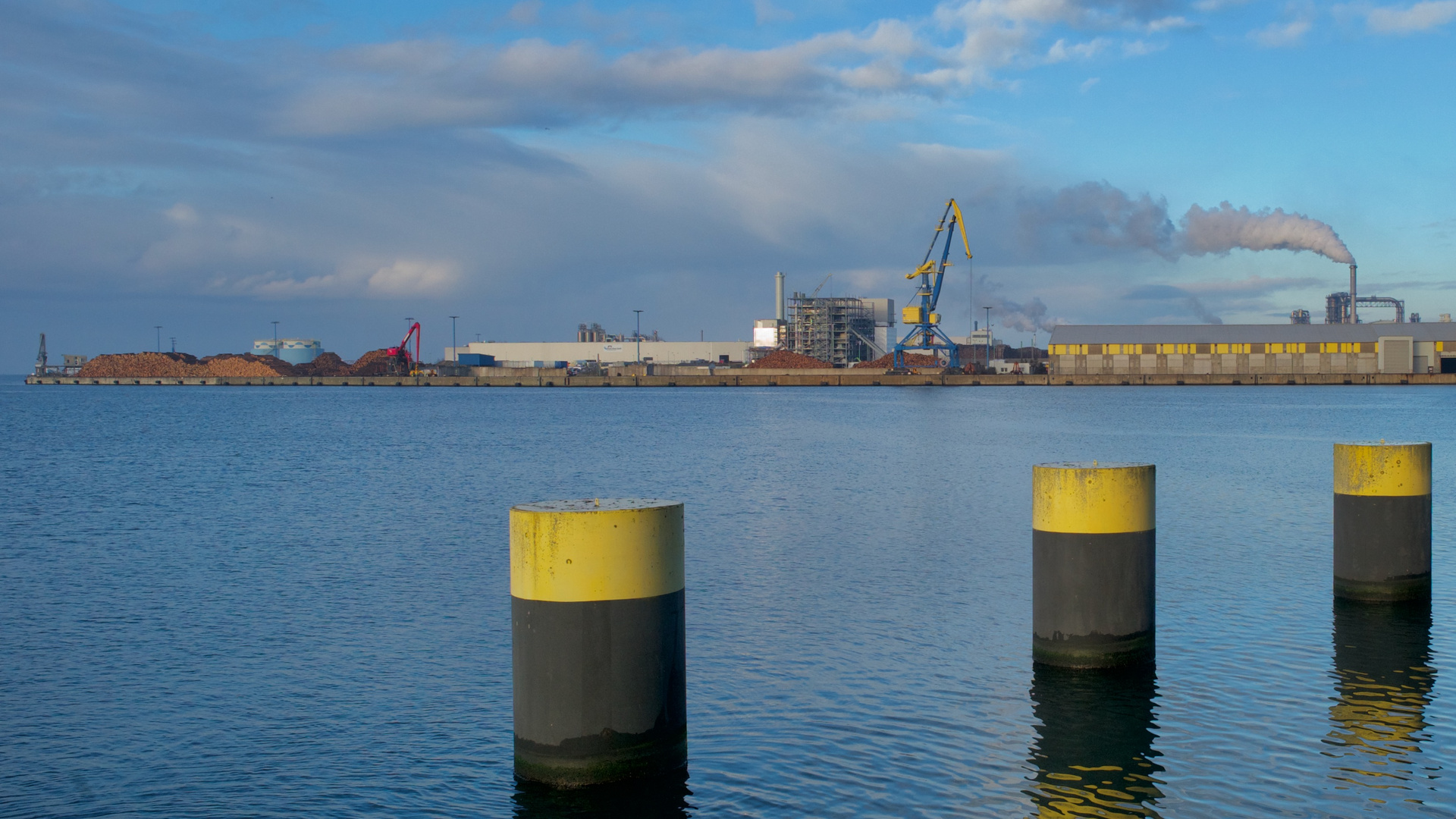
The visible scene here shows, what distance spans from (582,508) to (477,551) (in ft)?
42.3

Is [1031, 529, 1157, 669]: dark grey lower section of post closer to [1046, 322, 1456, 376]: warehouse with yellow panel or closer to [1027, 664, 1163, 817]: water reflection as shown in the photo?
[1027, 664, 1163, 817]: water reflection

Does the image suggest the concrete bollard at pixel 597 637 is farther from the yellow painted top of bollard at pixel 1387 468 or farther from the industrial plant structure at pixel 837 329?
the industrial plant structure at pixel 837 329

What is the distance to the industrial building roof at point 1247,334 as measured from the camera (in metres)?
138

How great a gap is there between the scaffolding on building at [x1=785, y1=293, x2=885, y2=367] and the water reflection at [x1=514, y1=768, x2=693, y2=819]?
535 feet

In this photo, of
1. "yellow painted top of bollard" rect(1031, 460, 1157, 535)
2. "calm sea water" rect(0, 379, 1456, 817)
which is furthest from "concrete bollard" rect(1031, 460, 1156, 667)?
"calm sea water" rect(0, 379, 1456, 817)

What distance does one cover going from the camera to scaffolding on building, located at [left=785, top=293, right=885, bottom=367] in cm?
17050

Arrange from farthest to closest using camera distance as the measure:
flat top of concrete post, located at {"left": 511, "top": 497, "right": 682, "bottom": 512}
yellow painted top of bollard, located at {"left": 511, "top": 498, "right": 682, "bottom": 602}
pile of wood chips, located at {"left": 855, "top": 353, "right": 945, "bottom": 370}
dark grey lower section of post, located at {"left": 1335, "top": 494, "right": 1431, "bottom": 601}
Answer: pile of wood chips, located at {"left": 855, "top": 353, "right": 945, "bottom": 370}, dark grey lower section of post, located at {"left": 1335, "top": 494, "right": 1431, "bottom": 601}, flat top of concrete post, located at {"left": 511, "top": 497, "right": 682, "bottom": 512}, yellow painted top of bollard, located at {"left": 511, "top": 498, "right": 682, "bottom": 602}

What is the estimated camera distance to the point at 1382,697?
9617mm

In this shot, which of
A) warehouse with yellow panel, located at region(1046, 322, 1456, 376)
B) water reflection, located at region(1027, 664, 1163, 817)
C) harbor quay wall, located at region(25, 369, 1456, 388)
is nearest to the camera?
water reflection, located at region(1027, 664, 1163, 817)

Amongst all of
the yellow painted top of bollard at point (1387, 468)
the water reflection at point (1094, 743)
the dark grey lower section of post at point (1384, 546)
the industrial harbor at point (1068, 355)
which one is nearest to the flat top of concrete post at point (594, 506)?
the water reflection at point (1094, 743)

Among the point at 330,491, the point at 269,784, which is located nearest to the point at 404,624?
the point at 269,784

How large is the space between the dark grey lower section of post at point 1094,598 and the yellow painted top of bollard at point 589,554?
3.78 m

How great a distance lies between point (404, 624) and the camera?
1336 cm

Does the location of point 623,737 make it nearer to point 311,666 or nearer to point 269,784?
point 269,784
